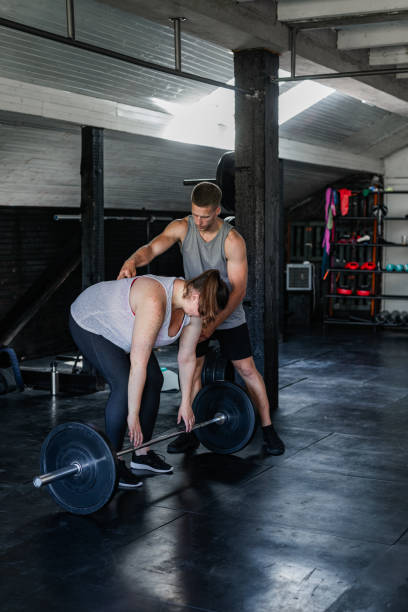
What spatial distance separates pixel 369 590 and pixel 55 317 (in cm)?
545

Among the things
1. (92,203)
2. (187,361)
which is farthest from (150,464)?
(92,203)

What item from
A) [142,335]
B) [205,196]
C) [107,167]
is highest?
[107,167]

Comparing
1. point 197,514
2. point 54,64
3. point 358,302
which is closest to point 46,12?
point 54,64

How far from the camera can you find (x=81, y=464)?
2842 millimetres

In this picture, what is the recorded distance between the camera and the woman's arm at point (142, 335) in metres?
2.82

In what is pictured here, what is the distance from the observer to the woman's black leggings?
10.00ft

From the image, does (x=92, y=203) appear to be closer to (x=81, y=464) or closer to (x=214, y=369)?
(x=214, y=369)

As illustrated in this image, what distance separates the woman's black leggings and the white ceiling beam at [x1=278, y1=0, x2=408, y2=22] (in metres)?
2.32

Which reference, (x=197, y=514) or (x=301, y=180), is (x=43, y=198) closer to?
(x=301, y=180)

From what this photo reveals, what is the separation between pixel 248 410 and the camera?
11.9ft

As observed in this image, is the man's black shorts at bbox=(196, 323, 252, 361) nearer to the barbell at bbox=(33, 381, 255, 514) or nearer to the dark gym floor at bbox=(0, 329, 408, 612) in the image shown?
the dark gym floor at bbox=(0, 329, 408, 612)

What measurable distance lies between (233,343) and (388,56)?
2.99 metres

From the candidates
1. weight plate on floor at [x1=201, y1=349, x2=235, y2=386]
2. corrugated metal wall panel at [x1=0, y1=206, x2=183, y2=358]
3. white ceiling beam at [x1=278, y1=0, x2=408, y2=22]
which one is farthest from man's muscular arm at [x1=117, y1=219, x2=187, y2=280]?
corrugated metal wall panel at [x1=0, y1=206, x2=183, y2=358]

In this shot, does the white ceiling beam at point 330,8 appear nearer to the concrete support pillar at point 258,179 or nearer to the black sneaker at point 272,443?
the concrete support pillar at point 258,179
